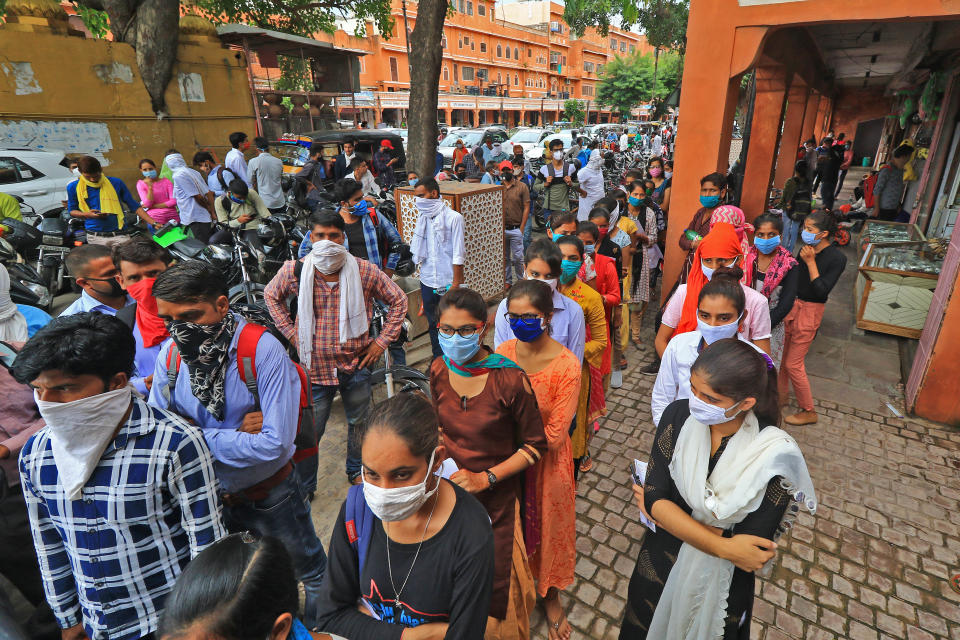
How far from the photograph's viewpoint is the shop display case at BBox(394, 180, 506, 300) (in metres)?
5.86

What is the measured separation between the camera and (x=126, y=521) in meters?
1.52

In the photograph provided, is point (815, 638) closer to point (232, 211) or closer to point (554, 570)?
point (554, 570)

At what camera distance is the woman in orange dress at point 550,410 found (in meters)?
2.25

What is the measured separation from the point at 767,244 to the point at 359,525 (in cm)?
384

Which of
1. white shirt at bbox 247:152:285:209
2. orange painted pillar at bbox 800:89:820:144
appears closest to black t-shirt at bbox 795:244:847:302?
white shirt at bbox 247:152:285:209

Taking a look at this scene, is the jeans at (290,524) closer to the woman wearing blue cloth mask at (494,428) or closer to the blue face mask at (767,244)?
the woman wearing blue cloth mask at (494,428)

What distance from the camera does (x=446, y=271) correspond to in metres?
4.84

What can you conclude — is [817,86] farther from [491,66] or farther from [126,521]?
[491,66]

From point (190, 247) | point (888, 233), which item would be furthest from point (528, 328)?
point (888, 233)

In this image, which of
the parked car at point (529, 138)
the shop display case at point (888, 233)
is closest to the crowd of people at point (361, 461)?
the shop display case at point (888, 233)

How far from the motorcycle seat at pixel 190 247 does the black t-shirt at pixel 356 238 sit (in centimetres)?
210

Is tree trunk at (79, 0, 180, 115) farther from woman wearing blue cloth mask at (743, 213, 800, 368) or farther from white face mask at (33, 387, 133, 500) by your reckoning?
woman wearing blue cloth mask at (743, 213, 800, 368)

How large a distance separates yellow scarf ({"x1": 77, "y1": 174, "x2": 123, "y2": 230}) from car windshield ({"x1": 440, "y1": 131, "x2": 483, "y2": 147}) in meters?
13.3

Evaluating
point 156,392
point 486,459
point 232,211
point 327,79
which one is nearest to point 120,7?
point 327,79
